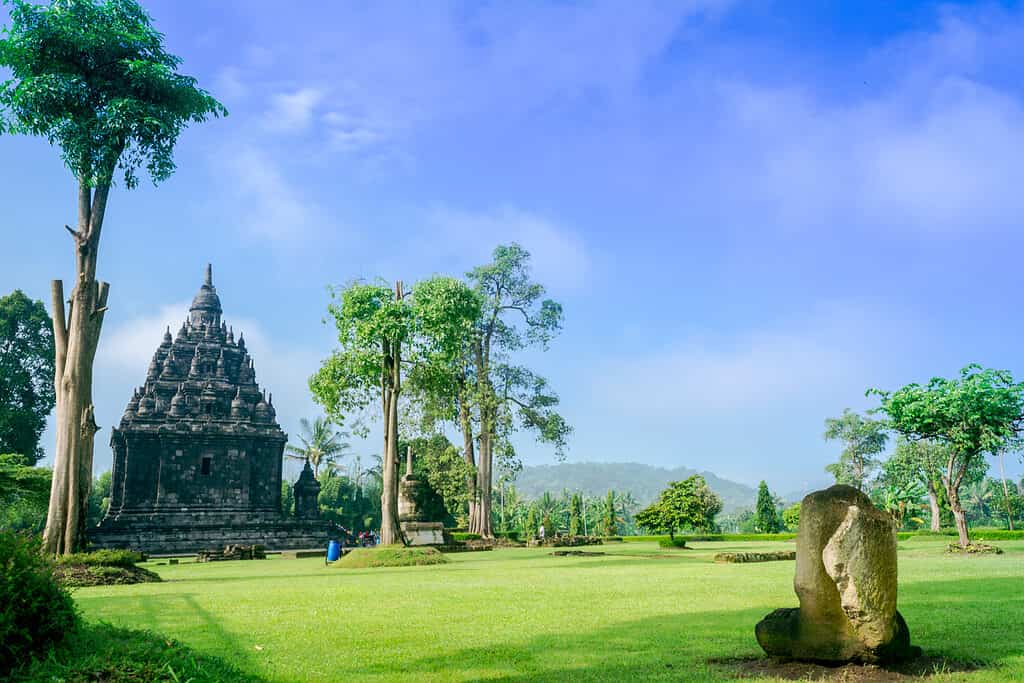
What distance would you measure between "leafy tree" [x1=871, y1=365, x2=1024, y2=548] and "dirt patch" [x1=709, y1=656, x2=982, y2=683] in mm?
20408

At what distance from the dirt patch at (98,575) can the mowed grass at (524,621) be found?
78cm

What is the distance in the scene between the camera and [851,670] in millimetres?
6184

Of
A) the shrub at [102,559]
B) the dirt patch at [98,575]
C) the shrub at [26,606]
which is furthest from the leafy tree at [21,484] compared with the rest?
the shrub at [26,606]

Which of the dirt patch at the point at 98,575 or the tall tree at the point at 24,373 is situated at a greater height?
the tall tree at the point at 24,373

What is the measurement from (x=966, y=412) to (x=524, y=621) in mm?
20679

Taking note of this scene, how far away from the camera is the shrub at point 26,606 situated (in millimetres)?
5496

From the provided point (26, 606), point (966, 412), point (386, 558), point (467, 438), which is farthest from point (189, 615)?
point (467, 438)

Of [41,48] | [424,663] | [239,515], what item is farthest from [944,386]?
[239,515]

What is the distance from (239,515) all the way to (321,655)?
38982mm

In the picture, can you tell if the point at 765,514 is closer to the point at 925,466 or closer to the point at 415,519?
the point at 925,466

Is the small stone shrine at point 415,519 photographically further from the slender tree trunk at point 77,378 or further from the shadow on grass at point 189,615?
the shadow on grass at point 189,615

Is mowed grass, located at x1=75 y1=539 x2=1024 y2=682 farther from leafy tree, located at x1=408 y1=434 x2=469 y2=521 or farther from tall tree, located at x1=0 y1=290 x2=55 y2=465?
tall tree, located at x1=0 y1=290 x2=55 y2=465

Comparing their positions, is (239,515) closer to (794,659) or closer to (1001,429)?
(1001,429)

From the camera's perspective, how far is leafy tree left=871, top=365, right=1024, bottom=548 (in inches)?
960
